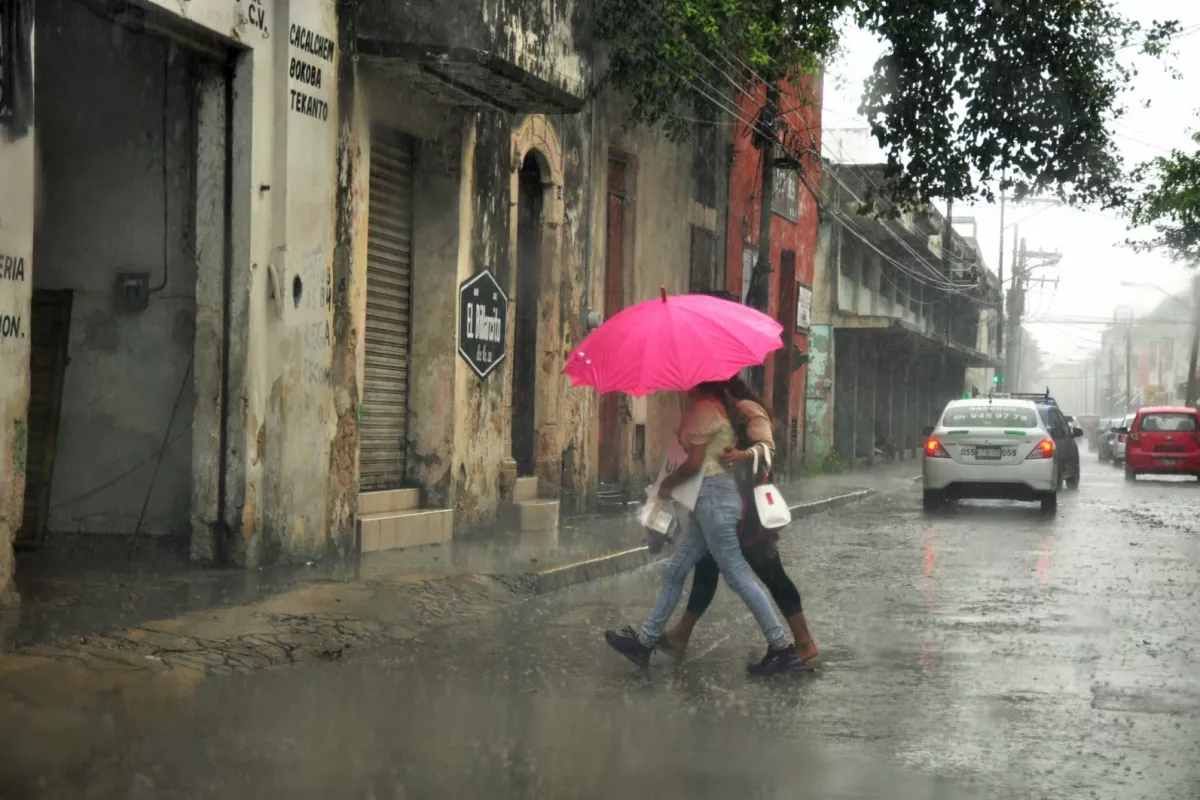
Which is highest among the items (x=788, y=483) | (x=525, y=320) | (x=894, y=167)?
(x=894, y=167)

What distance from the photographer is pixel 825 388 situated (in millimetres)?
36719

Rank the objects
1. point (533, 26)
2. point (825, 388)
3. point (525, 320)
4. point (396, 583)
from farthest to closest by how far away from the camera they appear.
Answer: point (825, 388), point (525, 320), point (533, 26), point (396, 583)

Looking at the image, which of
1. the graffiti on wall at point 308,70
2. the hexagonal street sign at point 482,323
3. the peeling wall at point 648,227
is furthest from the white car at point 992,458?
the graffiti on wall at point 308,70

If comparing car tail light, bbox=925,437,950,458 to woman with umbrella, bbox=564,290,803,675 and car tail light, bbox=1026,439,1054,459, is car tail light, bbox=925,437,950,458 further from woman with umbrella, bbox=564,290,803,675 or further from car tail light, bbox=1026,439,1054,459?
woman with umbrella, bbox=564,290,803,675

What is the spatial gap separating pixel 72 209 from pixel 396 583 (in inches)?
154

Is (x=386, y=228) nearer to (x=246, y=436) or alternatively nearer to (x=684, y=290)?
(x=246, y=436)

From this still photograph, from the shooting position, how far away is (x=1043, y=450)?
2055 cm

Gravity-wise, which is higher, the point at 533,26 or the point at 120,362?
the point at 533,26

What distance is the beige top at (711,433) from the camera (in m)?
8.05

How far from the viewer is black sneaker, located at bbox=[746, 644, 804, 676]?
7.94 meters

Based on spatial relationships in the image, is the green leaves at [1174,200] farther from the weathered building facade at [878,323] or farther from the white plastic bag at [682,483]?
the white plastic bag at [682,483]

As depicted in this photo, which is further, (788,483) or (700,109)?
(788,483)

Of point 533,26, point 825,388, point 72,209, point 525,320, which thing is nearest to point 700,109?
point 525,320

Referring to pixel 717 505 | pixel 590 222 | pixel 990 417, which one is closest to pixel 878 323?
pixel 990 417
